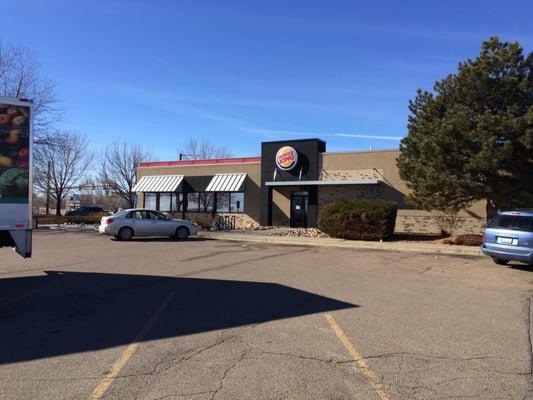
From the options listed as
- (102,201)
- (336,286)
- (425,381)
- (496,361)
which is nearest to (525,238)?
(336,286)

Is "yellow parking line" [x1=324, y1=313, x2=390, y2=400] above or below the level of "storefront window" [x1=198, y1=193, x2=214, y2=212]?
below

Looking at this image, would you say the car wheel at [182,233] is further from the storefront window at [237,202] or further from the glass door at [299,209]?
the storefront window at [237,202]

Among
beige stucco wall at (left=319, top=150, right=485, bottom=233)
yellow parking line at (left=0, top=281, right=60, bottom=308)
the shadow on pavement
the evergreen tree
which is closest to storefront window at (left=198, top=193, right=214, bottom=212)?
beige stucco wall at (left=319, top=150, right=485, bottom=233)

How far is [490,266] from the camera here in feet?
47.1

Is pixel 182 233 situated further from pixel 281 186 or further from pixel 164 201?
pixel 164 201

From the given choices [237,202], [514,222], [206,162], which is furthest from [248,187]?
[514,222]

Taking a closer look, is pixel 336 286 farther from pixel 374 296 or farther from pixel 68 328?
pixel 68 328

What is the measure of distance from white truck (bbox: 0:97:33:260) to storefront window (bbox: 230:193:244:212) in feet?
77.3

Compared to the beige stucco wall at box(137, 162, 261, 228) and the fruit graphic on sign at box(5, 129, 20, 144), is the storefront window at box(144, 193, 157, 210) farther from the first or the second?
the fruit graphic on sign at box(5, 129, 20, 144)

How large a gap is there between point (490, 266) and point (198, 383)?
1181 cm

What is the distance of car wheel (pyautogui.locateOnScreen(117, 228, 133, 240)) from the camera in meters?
22.2

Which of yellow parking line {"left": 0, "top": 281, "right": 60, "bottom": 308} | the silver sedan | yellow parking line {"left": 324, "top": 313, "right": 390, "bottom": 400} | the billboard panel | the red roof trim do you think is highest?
the red roof trim

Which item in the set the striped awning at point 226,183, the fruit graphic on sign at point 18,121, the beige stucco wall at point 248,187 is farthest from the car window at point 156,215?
the fruit graphic on sign at point 18,121

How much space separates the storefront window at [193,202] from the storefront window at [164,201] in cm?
182
